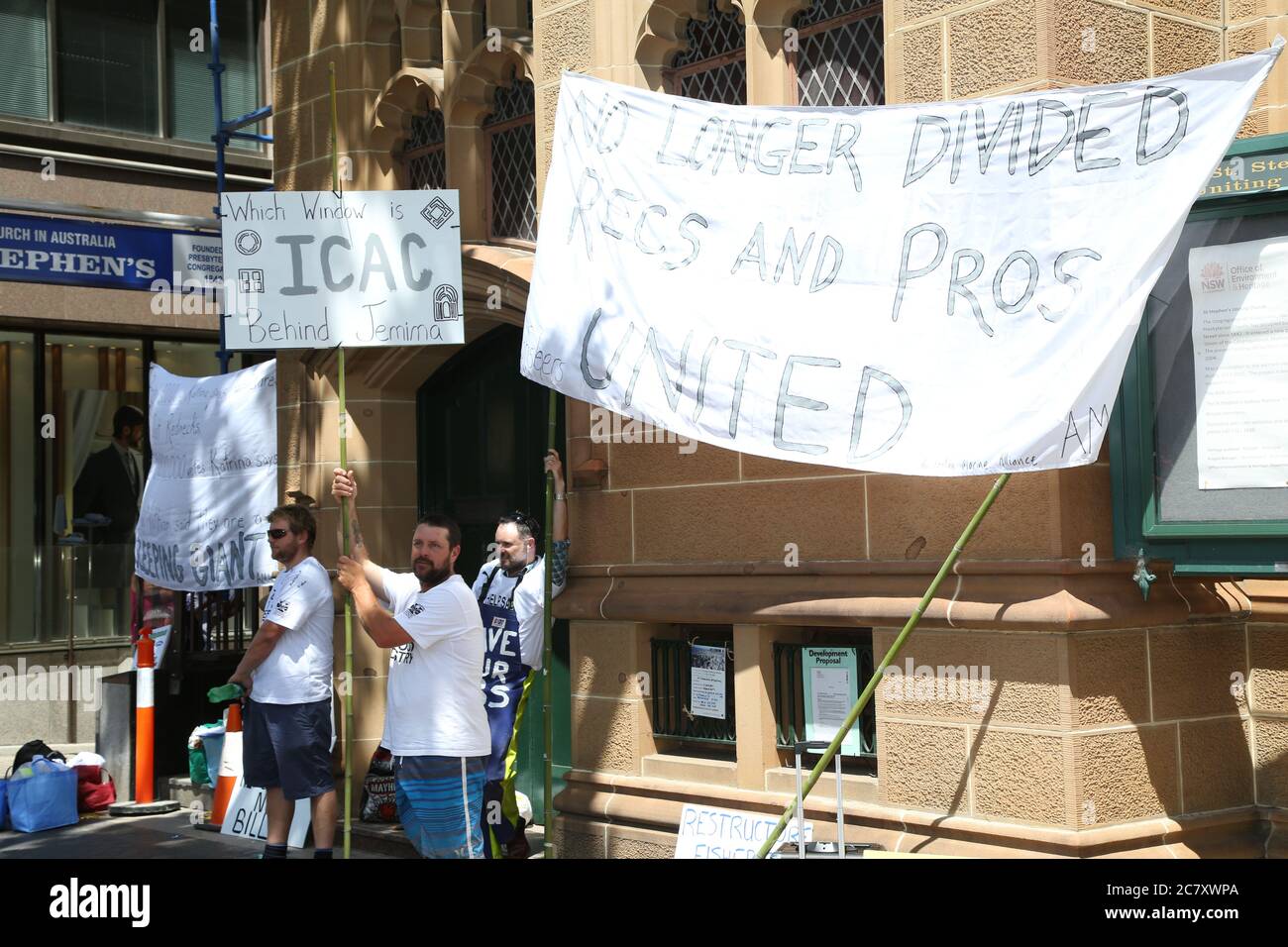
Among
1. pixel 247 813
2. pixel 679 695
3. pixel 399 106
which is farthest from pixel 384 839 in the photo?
pixel 399 106

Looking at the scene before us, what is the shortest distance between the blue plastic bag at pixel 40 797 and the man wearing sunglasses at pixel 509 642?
4.08m

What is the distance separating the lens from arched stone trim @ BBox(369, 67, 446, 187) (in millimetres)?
10258

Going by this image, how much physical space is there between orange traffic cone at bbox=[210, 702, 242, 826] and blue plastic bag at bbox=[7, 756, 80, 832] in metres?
1.13

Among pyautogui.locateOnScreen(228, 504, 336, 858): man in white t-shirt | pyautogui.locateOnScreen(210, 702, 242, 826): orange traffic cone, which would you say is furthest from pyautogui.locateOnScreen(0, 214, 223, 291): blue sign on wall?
pyautogui.locateOnScreen(228, 504, 336, 858): man in white t-shirt

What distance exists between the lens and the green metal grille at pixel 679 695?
8.34 metres

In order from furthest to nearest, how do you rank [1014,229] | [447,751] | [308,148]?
[308,148], [447,751], [1014,229]

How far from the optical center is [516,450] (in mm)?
10188

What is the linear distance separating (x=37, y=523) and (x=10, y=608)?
3.37 feet

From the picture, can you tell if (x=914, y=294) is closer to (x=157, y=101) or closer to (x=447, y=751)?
(x=447, y=751)

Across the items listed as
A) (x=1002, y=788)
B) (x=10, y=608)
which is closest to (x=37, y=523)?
(x=10, y=608)

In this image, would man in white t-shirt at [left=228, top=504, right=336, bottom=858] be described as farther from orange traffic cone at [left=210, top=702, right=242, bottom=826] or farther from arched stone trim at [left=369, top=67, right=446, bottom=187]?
arched stone trim at [left=369, top=67, right=446, bottom=187]

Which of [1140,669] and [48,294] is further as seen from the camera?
[48,294]

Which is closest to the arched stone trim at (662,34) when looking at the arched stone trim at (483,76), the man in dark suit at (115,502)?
the arched stone trim at (483,76)

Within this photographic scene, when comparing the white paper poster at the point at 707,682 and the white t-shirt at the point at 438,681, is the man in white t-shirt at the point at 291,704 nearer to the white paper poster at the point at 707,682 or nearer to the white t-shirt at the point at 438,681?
the white t-shirt at the point at 438,681
